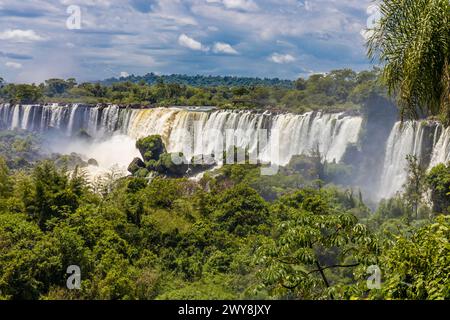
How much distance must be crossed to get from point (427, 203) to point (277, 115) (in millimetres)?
9396

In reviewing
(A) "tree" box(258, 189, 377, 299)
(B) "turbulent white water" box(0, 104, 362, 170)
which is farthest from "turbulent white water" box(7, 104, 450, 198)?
(A) "tree" box(258, 189, 377, 299)

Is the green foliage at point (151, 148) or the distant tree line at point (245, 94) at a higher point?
the distant tree line at point (245, 94)

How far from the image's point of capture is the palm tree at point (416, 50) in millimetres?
5324

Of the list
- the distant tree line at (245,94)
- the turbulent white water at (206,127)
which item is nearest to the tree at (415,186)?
the turbulent white water at (206,127)

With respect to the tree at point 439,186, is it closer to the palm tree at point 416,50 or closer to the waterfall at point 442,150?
the waterfall at point 442,150

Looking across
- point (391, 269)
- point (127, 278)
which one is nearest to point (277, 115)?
point (127, 278)

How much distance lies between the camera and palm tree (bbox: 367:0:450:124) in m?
5.32

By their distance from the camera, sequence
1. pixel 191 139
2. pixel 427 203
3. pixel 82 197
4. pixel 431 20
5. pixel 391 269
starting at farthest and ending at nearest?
1. pixel 191 139
2. pixel 427 203
3. pixel 82 197
4. pixel 431 20
5. pixel 391 269

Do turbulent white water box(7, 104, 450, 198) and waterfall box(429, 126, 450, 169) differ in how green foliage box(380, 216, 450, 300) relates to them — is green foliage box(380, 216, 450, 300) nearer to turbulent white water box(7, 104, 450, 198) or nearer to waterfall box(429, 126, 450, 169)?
waterfall box(429, 126, 450, 169)

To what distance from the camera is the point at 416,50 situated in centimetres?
529

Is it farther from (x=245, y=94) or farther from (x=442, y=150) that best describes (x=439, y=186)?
(x=245, y=94)

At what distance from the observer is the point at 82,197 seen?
14.0 meters

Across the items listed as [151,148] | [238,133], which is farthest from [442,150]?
[151,148]
